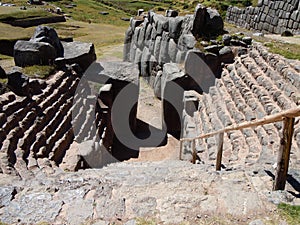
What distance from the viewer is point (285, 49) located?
10.5 meters

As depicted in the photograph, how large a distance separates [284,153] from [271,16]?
12176mm

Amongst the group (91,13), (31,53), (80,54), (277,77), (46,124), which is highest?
(91,13)

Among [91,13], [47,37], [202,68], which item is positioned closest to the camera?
[47,37]

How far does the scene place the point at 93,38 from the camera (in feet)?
80.5

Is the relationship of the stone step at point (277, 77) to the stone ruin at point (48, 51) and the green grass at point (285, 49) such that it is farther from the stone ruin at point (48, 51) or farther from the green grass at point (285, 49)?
the stone ruin at point (48, 51)

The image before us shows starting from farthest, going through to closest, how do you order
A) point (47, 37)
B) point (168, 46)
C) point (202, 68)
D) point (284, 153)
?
point (168, 46) < point (202, 68) < point (47, 37) < point (284, 153)

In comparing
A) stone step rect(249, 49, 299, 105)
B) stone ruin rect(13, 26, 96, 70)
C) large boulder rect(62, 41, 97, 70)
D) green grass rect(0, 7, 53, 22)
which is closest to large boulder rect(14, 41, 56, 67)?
stone ruin rect(13, 26, 96, 70)

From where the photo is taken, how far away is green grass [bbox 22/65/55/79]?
982 cm

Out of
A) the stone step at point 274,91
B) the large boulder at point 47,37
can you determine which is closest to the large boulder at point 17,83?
the large boulder at point 47,37

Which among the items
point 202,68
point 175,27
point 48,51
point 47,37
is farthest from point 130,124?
point 175,27

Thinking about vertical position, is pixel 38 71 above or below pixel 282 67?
below

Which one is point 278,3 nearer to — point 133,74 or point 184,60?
point 184,60

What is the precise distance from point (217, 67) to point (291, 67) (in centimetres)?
359

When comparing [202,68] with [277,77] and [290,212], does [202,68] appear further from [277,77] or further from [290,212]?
[290,212]
